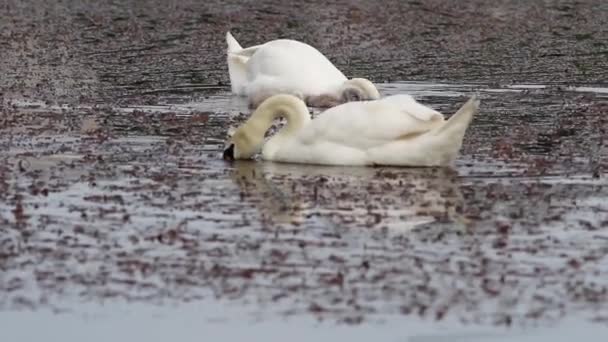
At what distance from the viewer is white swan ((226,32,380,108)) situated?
55.1 feet

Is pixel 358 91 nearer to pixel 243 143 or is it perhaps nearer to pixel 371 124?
pixel 243 143

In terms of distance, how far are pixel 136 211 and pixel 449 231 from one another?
2053mm

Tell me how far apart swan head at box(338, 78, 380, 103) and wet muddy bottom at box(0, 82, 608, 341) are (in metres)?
1.68

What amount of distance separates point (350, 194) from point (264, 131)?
5.93 ft

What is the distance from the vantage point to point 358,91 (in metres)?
16.5

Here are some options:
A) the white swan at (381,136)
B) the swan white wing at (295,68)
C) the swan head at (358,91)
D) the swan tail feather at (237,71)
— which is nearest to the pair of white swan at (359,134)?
the white swan at (381,136)

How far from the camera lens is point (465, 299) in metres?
9.07

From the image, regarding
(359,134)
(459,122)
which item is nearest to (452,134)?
(459,122)

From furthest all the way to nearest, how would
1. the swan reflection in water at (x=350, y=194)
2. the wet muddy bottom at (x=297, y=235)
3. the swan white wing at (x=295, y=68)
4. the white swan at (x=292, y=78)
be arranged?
the swan white wing at (x=295, y=68) → the white swan at (x=292, y=78) → the swan reflection in water at (x=350, y=194) → the wet muddy bottom at (x=297, y=235)

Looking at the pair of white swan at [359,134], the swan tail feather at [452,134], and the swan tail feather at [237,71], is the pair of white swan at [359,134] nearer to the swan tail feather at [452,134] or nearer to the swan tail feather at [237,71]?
the swan tail feather at [452,134]

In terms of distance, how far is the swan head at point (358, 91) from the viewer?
16281mm

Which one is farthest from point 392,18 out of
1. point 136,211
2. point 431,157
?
point 136,211

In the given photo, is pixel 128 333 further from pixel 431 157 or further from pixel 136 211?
pixel 431 157

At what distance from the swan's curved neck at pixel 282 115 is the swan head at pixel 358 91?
2.92 m
